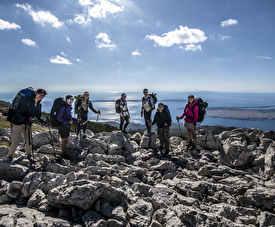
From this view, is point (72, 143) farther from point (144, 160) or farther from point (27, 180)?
point (144, 160)

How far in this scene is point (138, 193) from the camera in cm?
555

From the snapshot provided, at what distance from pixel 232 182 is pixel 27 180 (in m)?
7.96

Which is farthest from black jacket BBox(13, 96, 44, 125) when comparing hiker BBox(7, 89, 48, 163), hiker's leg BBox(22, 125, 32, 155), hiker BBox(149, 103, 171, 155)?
hiker BBox(149, 103, 171, 155)

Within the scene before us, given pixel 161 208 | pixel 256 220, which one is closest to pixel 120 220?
pixel 161 208

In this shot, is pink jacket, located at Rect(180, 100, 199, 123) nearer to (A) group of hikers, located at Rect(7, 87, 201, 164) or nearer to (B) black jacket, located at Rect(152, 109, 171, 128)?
(A) group of hikers, located at Rect(7, 87, 201, 164)

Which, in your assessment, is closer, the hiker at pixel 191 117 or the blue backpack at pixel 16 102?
the blue backpack at pixel 16 102

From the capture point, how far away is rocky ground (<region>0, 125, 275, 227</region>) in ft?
13.4

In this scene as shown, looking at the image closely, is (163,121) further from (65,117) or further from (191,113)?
(65,117)

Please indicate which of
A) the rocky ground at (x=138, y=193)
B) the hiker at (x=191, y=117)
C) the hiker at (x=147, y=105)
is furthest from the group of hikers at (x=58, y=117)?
the hiker at (x=147, y=105)

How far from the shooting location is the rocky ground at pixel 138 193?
13.4 ft

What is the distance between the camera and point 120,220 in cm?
414

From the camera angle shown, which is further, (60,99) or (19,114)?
(60,99)

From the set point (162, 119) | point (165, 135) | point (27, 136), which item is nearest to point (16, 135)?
point (27, 136)

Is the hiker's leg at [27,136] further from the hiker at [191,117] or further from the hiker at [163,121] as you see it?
the hiker at [191,117]
